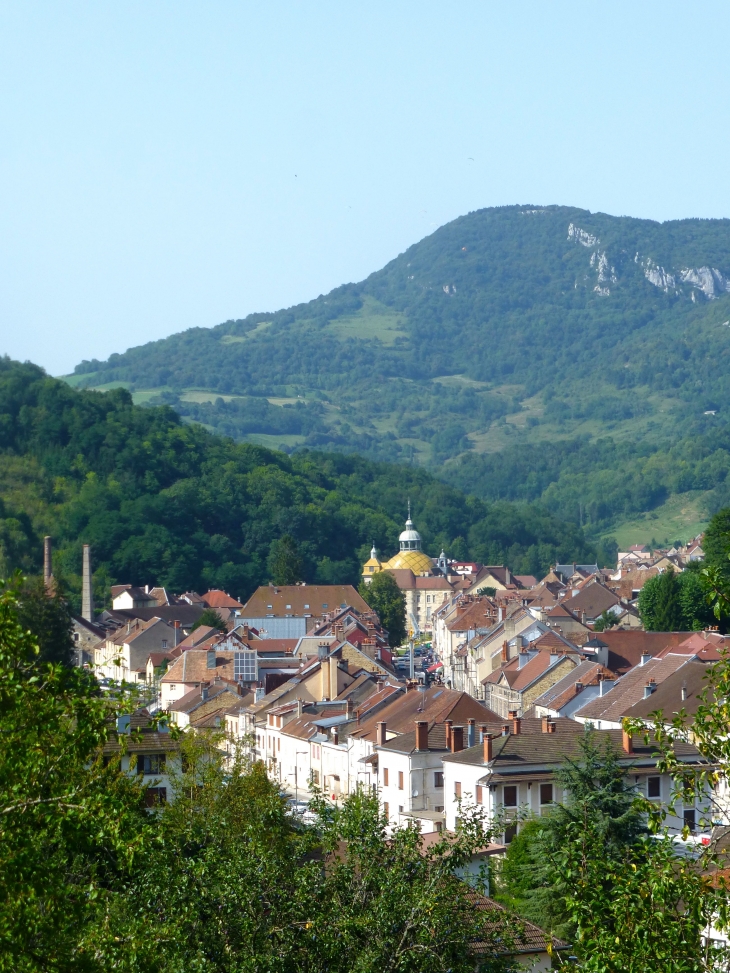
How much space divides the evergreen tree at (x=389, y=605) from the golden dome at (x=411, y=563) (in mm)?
31418

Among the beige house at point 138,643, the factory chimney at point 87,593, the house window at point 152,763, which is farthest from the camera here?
the factory chimney at point 87,593

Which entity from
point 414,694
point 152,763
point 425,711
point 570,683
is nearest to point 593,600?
point 570,683

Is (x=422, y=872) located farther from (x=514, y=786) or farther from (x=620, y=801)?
(x=514, y=786)

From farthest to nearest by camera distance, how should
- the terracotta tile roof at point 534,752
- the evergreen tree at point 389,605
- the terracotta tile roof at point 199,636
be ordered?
the evergreen tree at point 389,605, the terracotta tile roof at point 199,636, the terracotta tile roof at point 534,752

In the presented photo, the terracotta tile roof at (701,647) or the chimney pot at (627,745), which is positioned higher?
the terracotta tile roof at (701,647)

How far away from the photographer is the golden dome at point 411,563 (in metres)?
151

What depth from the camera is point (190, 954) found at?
14672 millimetres

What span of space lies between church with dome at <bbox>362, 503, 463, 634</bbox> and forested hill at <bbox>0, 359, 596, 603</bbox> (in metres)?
4.48

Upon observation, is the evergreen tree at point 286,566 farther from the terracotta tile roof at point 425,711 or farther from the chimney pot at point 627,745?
the chimney pot at point 627,745

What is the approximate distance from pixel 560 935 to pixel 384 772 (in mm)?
16530

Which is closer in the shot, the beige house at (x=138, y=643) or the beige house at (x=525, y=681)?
the beige house at (x=525, y=681)

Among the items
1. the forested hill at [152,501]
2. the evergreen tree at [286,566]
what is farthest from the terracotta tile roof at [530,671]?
the evergreen tree at [286,566]

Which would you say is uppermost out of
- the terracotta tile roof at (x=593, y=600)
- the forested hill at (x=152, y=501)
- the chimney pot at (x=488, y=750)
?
the forested hill at (x=152, y=501)

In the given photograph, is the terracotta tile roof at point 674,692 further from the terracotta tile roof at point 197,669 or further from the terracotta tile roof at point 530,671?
the terracotta tile roof at point 197,669
